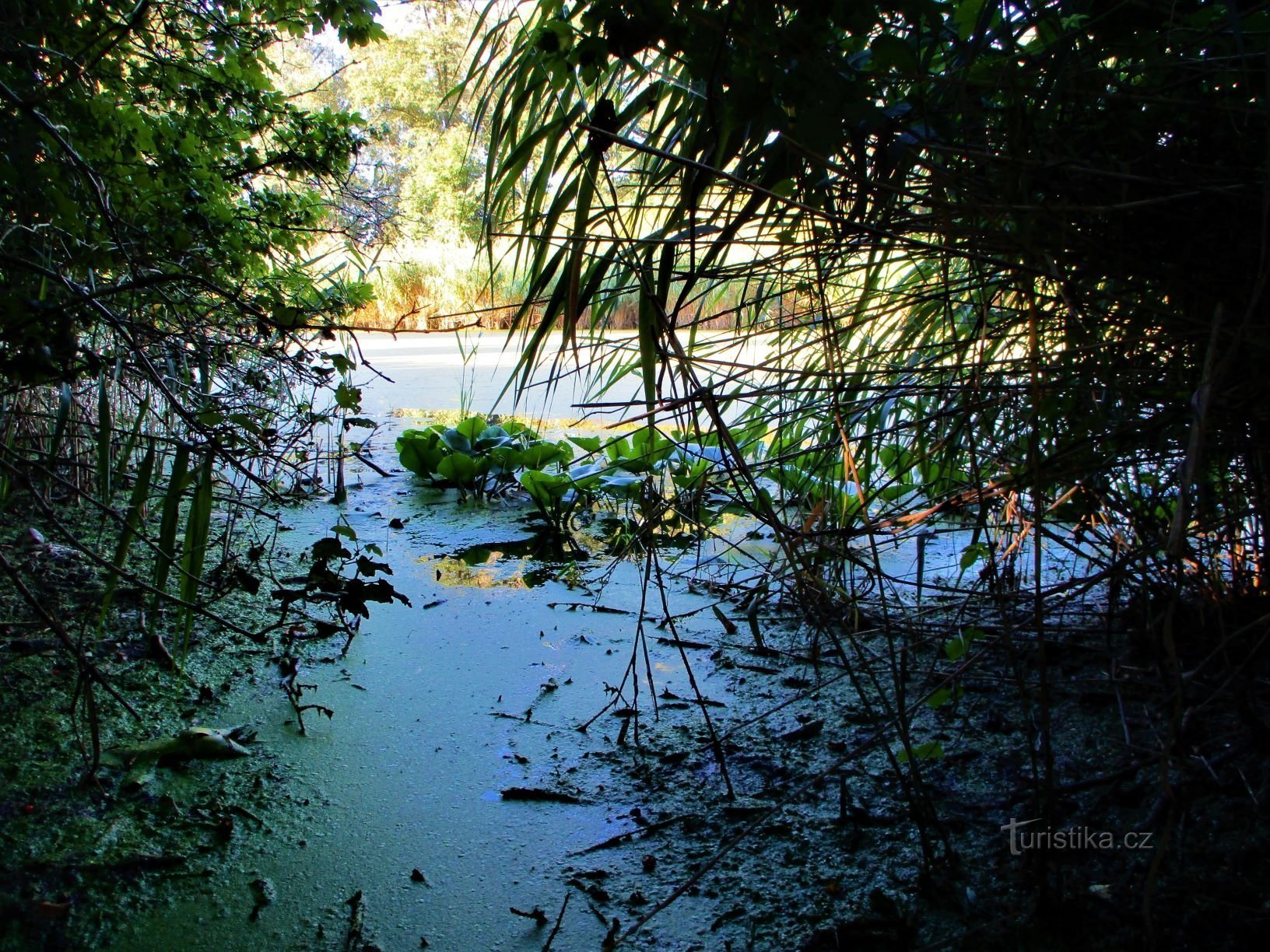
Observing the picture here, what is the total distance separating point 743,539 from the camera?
5.02 ft

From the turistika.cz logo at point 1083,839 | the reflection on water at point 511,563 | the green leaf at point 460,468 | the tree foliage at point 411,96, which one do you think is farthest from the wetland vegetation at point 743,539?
the tree foliage at point 411,96

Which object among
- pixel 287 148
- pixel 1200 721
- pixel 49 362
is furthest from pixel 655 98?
pixel 287 148

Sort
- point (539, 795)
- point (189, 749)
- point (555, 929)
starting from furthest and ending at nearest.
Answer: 1. point (189, 749)
2. point (539, 795)
3. point (555, 929)

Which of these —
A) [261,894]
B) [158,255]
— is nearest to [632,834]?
[261,894]

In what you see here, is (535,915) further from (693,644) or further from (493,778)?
(693,644)

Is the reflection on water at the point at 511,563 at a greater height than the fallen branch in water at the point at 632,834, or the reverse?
the reflection on water at the point at 511,563

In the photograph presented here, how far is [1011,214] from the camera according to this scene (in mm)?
932

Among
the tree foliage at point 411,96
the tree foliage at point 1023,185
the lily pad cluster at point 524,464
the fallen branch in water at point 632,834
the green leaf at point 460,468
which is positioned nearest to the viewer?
the tree foliage at point 1023,185

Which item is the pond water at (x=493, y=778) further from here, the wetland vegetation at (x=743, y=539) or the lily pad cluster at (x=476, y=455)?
the lily pad cluster at (x=476, y=455)

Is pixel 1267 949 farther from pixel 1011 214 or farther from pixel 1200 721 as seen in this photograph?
pixel 1011 214

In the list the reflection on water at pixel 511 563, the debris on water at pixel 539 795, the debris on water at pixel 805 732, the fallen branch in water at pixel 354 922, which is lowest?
the fallen branch in water at pixel 354 922

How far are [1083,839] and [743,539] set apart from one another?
25.0 inches

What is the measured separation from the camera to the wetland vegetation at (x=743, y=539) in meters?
0.89

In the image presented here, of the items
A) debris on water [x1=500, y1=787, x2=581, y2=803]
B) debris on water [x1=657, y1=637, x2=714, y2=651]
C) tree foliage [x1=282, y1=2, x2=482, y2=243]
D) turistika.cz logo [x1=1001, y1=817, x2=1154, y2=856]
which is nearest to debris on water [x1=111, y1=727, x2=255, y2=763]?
debris on water [x1=500, y1=787, x2=581, y2=803]
